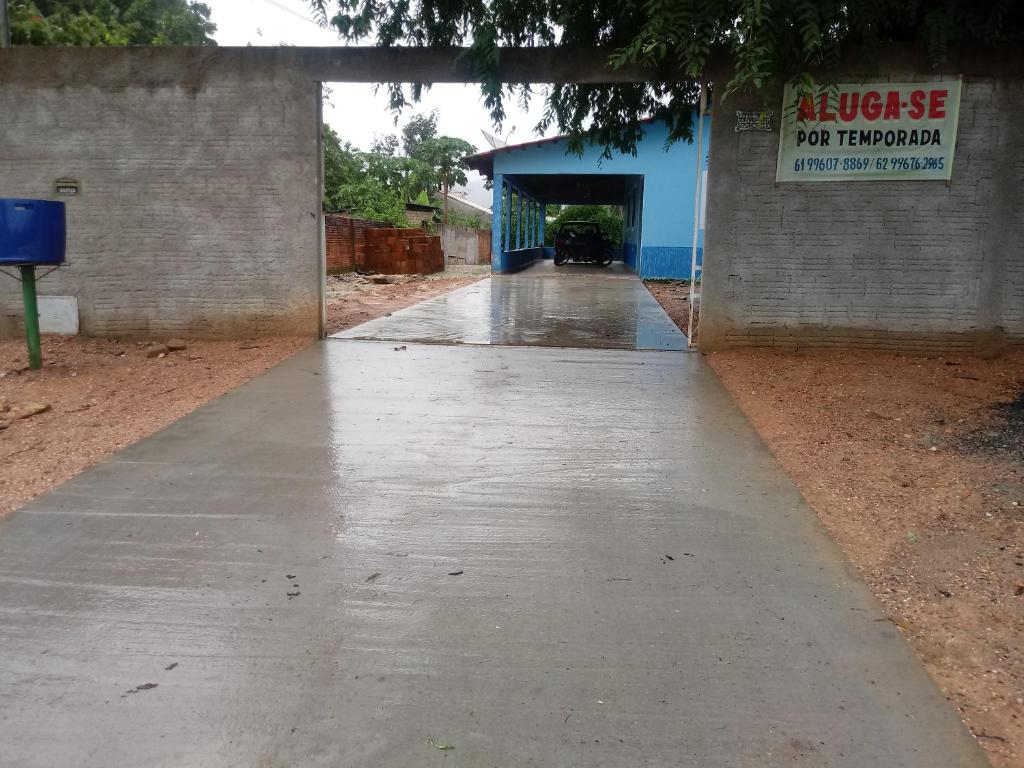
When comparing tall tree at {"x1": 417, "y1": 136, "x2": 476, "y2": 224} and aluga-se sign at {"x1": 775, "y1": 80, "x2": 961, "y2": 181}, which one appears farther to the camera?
tall tree at {"x1": 417, "y1": 136, "x2": 476, "y2": 224}

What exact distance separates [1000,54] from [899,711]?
786 cm

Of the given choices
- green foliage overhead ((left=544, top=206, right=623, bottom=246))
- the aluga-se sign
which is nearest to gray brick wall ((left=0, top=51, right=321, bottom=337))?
the aluga-se sign

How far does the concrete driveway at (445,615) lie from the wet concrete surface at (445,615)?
0.04 feet

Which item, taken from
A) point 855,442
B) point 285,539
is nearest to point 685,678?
point 285,539

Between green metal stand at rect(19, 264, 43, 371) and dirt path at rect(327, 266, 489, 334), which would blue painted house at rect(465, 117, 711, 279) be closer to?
dirt path at rect(327, 266, 489, 334)

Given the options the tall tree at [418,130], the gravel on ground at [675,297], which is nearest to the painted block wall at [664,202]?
the gravel on ground at [675,297]

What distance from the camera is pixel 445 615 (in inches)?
127

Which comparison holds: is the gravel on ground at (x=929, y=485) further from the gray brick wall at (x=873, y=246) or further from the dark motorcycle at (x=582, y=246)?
the dark motorcycle at (x=582, y=246)

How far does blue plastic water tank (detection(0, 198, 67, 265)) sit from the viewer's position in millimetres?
7074

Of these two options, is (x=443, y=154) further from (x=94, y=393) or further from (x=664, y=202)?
(x=94, y=393)

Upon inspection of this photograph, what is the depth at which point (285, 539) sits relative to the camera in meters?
3.92

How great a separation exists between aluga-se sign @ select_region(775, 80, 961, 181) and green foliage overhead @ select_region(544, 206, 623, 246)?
130 ft

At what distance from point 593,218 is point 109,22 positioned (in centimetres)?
3311

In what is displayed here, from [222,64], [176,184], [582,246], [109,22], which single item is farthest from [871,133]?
[582,246]
